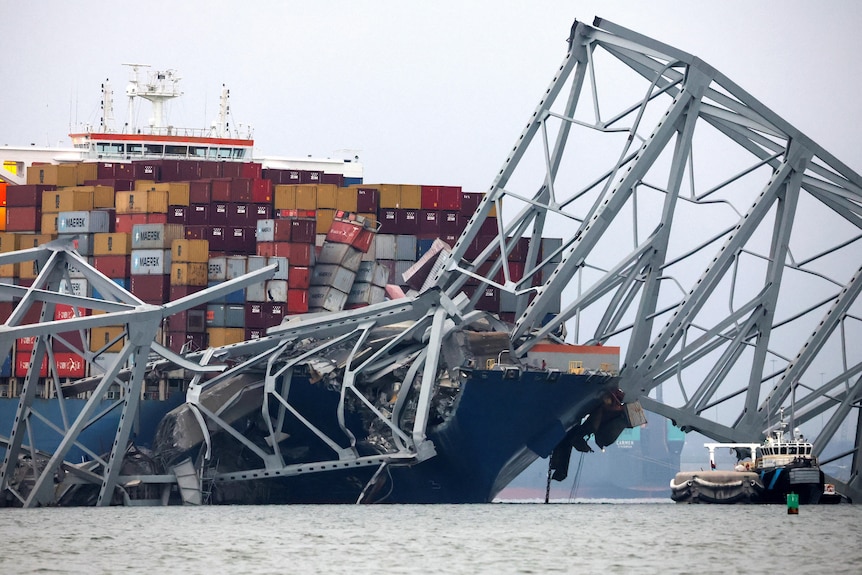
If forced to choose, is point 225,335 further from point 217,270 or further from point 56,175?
point 56,175

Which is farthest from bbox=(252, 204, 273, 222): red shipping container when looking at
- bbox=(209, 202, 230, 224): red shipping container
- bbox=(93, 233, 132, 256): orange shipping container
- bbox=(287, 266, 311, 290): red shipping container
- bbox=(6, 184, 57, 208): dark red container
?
bbox=(6, 184, 57, 208): dark red container

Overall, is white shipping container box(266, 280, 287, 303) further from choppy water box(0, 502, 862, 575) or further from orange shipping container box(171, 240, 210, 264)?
choppy water box(0, 502, 862, 575)

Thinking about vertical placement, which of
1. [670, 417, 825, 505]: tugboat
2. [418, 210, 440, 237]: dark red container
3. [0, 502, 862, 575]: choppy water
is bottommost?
[0, 502, 862, 575]: choppy water

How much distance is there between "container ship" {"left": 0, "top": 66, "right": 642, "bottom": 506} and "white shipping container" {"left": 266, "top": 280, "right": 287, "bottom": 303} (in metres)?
0.09

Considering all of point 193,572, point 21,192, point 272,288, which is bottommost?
point 193,572

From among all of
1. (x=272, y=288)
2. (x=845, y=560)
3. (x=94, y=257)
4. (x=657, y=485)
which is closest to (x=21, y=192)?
(x=94, y=257)

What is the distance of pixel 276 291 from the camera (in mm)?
65188

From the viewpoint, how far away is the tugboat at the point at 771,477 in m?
54.8

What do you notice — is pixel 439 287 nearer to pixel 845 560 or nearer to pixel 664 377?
pixel 664 377

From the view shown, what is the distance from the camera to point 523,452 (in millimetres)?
55156

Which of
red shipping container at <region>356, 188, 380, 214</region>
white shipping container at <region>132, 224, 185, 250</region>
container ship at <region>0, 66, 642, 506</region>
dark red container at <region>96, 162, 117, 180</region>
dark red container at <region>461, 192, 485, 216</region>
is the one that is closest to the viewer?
A: container ship at <region>0, 66, 642, 506</region>

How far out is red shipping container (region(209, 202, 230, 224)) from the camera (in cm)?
6875

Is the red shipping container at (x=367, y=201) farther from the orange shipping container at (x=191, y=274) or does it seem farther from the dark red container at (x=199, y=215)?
the orange shipping container at (x=191, y=274)

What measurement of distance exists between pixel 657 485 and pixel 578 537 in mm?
154922
